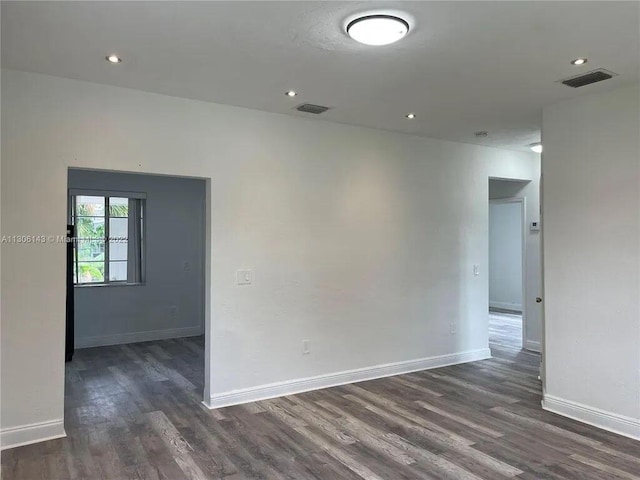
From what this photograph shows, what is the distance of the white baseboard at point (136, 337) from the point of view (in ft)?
21.0

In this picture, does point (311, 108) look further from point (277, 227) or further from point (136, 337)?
point (136, 337)

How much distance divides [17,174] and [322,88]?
2.28 meters

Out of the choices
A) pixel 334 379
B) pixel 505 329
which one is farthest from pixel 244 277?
pixel 505 329

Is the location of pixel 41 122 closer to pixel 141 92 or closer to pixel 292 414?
pixel 141 92

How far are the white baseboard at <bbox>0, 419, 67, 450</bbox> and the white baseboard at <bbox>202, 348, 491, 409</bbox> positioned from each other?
1153 mm

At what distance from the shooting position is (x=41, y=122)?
339 cm

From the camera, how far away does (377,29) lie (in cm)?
255

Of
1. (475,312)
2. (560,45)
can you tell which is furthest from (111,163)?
(475,312)

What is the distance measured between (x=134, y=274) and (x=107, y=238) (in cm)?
64

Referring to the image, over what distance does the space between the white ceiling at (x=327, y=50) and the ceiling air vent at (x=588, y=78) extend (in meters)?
0.08

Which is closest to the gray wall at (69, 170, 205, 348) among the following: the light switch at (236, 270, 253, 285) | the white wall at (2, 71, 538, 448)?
the white wall at (2, 71, 538, 448)

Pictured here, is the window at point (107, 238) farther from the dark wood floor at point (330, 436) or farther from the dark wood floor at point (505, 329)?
the dark wood floor at point (505, 329)

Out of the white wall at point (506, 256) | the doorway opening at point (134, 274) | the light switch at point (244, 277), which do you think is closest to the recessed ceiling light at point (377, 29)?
the light switch at point (244, 277)

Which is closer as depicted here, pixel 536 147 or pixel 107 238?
pixel 536 147
